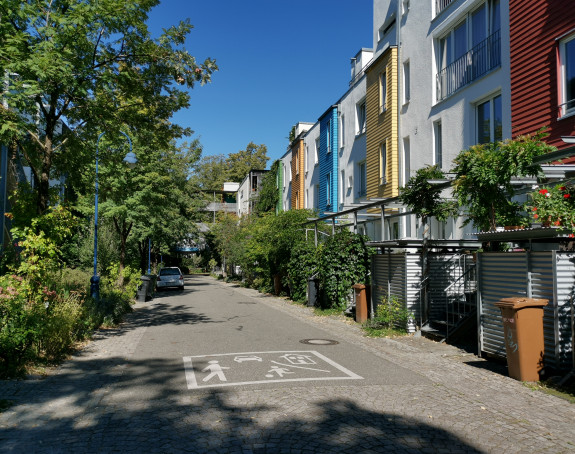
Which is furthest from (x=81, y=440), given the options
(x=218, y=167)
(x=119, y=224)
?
(x=218, y=167)

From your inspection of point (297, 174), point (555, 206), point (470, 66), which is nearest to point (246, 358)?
point (555, 206)

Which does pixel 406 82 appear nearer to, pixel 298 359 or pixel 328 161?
pixel 328 161

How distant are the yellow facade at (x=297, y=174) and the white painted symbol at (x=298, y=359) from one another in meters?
24.8

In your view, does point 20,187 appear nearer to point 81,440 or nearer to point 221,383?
point 221,383

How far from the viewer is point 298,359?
9.13m

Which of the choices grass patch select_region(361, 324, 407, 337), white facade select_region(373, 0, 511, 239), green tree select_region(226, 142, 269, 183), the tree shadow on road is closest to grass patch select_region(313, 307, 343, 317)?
white facade select_region(373, 0, 511, 239)

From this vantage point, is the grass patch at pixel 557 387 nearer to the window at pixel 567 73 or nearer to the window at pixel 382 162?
the window at pixel 567 73

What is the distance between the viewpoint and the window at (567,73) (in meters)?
11.0

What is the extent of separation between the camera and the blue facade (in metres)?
27.1

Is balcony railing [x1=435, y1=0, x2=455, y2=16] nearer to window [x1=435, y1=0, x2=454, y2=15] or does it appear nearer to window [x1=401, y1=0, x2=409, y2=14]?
window [x1=435, y1=0, x2=454, y2=15]

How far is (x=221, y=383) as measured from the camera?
24.0 ft

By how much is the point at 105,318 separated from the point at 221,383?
24.9 feet

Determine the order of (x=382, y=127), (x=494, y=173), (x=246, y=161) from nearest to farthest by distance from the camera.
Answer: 1. (x=494, y=173)
2. (x=382, y=127)
3. (x=246, y=161)

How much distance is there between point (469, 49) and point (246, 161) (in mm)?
72447
